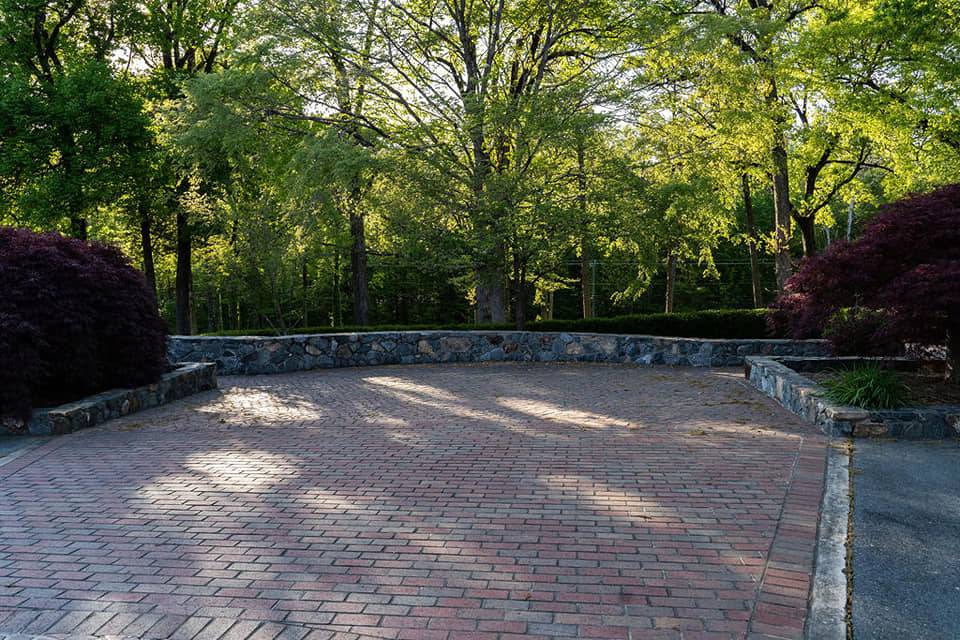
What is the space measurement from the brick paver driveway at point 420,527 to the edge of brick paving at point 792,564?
0.02 meters

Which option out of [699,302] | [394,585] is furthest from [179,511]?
[699,302]

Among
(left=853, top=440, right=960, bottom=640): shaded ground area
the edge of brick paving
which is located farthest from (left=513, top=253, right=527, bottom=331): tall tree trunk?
the edge of brick paving

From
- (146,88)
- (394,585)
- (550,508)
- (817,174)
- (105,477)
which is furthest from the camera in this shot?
(146,88)

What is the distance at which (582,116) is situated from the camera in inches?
540

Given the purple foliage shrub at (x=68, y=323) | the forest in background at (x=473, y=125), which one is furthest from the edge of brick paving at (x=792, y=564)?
the forest in background at (x=473, y=125)

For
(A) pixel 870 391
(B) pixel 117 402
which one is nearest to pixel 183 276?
(B) pixel 117 402

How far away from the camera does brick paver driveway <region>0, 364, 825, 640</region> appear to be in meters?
3.47

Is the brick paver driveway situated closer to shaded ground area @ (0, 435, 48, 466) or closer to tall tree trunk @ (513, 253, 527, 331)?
shaded ground area @ (0, 435, 48, 466)

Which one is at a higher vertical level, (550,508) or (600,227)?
(600,227)

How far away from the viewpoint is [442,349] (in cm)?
1528

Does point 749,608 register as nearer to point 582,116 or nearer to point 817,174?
point 582,116

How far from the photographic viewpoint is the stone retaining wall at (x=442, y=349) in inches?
551

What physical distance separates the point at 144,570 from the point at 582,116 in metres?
11.7

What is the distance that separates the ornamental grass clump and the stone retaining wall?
579cm
